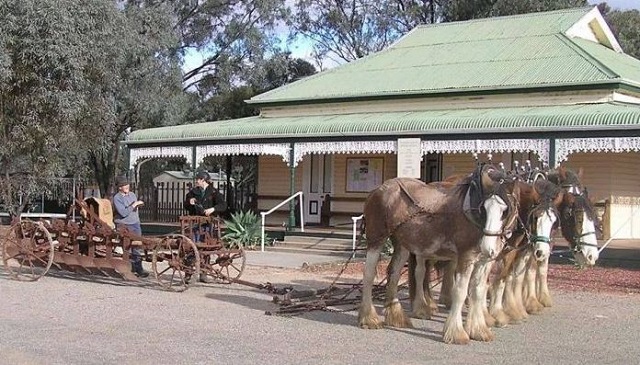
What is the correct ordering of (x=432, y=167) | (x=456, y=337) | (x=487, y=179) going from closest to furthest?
(x=456, y=337)
(x=487, y=179)
(x=432, y=167)

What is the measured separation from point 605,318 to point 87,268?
26.6 feet

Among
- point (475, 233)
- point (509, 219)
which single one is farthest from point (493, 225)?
point (475, 233)

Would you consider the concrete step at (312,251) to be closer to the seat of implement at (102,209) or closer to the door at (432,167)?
the door at (432,167)

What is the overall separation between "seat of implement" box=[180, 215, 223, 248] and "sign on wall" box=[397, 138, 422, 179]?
748 centimetres

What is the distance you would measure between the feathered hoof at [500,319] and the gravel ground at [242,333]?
0.19m

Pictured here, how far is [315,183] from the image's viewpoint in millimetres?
26031

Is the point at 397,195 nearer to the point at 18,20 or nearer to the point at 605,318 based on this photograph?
the point at 605,318

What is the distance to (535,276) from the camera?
1213cm

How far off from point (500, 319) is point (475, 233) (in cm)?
167

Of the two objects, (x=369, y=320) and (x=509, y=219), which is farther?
(x=369, y=320)

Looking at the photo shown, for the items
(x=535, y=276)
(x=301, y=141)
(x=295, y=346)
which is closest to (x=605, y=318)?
(x=535, y=276)

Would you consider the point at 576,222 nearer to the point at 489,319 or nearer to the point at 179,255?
the point at 489,319

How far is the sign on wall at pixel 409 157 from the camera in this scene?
20484 mm

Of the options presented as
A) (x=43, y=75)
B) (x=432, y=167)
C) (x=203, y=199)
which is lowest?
(x=203, y=199)
